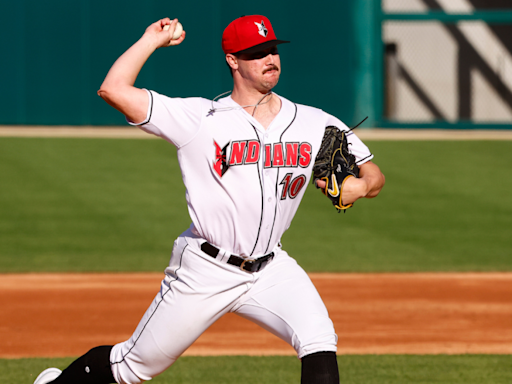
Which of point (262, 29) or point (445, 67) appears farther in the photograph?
point (445, 67)

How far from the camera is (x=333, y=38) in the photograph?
19828 millimetres

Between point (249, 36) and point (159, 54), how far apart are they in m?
16.0

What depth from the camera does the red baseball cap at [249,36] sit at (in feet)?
12.8

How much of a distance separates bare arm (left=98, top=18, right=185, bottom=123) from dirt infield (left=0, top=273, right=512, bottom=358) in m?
2.88

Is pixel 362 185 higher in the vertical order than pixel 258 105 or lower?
lower

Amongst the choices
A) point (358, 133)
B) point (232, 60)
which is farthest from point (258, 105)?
point (358, 133)

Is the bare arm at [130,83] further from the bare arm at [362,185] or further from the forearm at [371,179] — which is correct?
the forearm at [371,179]

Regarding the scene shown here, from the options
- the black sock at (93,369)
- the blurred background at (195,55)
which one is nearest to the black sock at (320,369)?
the black sock at (93,369)

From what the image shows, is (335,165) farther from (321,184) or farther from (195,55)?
(195,55)

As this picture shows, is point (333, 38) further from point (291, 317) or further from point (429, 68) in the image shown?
point (291, 317)

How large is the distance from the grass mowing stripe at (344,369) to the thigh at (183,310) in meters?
1.49

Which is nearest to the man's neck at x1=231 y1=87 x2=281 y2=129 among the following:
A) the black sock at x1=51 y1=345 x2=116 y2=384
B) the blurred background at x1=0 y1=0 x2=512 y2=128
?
the black sock at x1=51 y1=345 x2=116 y2=384

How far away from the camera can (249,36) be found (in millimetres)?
3926

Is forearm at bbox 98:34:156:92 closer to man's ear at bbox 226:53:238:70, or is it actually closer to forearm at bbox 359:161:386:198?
man's ear at bbox 226:53:238:70
